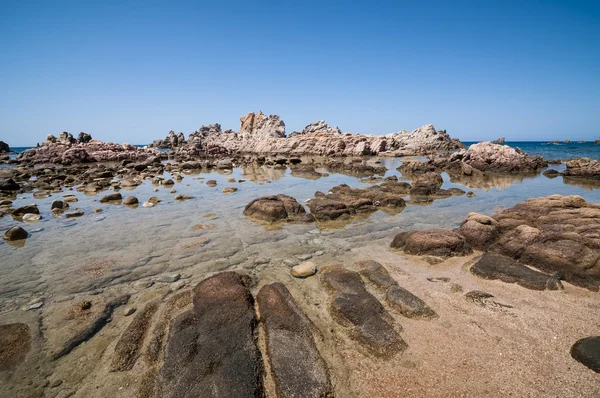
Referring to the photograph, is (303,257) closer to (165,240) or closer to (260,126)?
(165,240)

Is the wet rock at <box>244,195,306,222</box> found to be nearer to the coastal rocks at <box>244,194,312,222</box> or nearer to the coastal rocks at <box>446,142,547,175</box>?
the coastal rocks at <box>244,194,312,222</box>

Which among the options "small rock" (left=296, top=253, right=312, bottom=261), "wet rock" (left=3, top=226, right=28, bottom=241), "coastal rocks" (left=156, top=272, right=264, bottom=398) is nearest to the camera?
"coastal rocks" (left=156, top=272, right=264, bottom=398)

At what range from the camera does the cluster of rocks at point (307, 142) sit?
57.9m

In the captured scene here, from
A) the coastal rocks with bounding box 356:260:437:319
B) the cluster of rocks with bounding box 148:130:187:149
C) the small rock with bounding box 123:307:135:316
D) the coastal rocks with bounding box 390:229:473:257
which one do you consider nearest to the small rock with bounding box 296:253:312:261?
the coastal rocks with bounding box 356:260:437:319

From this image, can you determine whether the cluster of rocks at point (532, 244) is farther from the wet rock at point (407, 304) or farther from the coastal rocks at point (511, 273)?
the wet rock at point (407, 304)

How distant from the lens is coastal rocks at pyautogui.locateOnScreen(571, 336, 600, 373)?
3571 millimetres

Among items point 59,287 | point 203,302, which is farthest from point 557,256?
point 59,287

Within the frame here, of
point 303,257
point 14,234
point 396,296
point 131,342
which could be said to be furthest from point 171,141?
point 396,296

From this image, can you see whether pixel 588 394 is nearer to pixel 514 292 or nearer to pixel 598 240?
pixel 514 292

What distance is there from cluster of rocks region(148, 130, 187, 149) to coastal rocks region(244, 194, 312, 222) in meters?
92.9

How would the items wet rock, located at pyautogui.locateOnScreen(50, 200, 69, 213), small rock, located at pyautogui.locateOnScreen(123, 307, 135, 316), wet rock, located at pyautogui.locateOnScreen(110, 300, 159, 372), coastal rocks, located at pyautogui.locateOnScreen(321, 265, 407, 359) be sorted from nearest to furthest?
1. wet rock, located at pyautogui.locateOnScreen(110, 300, 159, 372)
2. coastal rocks, located at pyautogui.locateOnScreen(321, 265, 407, 359)
3. small rock, located at pyautogui.locateOnScreen(123, 307, 135, 316)
4. wet rock, located at pyautogui.locateOnScreen(50, 200, 69, 213)

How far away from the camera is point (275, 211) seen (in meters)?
11.4

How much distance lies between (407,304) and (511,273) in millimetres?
2851

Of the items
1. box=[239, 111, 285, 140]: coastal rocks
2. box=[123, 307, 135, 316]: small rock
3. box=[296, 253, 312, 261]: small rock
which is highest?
box=[239, 111, 285, 140]: coastal rocks
